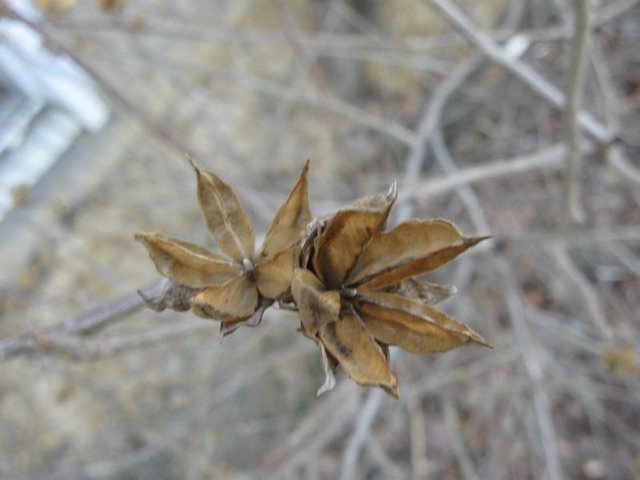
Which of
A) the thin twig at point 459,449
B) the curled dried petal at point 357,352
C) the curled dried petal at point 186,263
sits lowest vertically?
the thin twig at point 459,449

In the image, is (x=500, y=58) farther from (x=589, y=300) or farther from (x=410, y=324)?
(x=410, y=324)

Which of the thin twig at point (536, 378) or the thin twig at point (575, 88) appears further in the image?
the thin twig at point (536, 378)

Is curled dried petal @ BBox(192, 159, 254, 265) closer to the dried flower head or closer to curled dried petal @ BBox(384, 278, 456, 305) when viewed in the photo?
the dried flower head

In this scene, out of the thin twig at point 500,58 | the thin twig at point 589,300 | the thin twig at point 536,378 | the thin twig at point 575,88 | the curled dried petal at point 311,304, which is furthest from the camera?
the thin twig at point 536,378

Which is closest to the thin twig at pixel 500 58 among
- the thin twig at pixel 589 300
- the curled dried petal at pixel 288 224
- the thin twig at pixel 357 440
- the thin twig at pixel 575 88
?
the thin twig at pixel 575 88

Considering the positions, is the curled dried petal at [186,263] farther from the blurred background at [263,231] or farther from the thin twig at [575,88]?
the blurred background at [263,231]

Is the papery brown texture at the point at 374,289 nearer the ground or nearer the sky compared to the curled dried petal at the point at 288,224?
nearer the ground

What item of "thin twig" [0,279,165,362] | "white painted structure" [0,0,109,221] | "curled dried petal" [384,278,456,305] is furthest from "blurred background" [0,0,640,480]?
"curled dried petal" [384,278,456,305]
